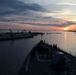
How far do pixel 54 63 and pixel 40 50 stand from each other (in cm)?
2379

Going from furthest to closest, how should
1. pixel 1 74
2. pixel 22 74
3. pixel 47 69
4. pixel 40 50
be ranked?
1. pixel 40 50
2. pixel 1 74
3. pixel 47 69
4. pixel 22 74

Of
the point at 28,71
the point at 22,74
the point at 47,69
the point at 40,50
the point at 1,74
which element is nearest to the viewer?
the point at 22,74

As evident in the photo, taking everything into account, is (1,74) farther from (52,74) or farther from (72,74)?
(72,74)

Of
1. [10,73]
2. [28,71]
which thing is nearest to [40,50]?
[10,73]

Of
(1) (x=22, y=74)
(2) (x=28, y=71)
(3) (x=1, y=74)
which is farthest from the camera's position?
(3) (x=1, y=74)

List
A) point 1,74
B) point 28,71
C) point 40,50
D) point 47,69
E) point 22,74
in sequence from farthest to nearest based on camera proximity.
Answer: point 40,50, point 1,74, point 47,69, point 28,71, point 22,74

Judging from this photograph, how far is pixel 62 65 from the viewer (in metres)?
31.1

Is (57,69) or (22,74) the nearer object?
(22,74)

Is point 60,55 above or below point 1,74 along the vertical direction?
above

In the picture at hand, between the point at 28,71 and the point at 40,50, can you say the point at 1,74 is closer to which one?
the point at 28,71

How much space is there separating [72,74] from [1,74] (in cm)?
1354

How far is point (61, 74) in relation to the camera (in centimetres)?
2734

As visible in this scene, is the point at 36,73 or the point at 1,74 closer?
the point at 36,73

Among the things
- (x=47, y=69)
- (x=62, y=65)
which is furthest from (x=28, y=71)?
(x=62, y=65)
